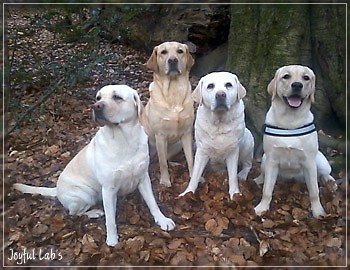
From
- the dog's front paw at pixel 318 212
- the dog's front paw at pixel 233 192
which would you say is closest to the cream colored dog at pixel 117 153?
the dog's front paw at pixel 233 192

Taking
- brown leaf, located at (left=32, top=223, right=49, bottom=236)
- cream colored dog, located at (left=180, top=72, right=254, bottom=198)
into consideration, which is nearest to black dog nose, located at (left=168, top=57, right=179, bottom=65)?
cream colored dog, located at (left=180, top=72, right=254, bottom=198)

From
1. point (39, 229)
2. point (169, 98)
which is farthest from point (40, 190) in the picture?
point (169, 98)

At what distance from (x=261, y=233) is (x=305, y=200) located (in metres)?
0.66

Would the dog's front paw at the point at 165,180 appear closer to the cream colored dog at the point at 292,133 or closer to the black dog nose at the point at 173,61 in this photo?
the cream colored dog at the point at 292,133

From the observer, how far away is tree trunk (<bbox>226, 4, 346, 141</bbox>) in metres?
4.73

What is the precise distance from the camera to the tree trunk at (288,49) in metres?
4.73

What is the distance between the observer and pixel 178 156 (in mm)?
5008

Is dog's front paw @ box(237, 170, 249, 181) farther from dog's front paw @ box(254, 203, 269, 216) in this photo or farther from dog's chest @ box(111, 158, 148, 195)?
dog's chest @ box(111, 158, 148, 195)

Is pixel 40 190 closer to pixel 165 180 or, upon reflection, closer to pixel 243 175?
pixel 165 180

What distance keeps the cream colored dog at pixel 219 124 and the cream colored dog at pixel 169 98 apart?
272 mm

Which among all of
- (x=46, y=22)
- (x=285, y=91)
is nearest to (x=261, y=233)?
(x=285, y=91)

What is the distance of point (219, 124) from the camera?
4.07 metres

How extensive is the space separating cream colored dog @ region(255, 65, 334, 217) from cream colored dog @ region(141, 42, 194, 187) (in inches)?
34.1

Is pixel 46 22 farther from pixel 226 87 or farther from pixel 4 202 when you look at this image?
pixel 226 87
